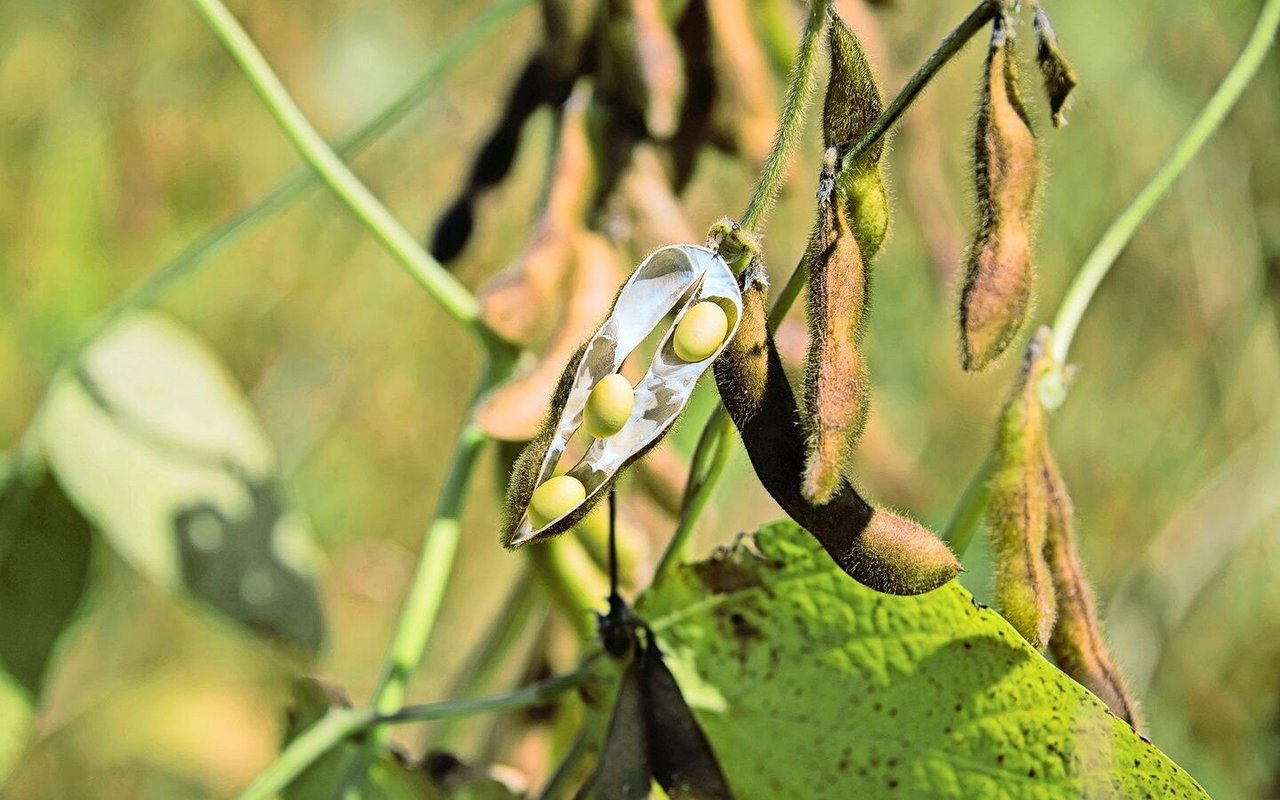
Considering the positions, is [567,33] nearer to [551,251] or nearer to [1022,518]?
[551,251]

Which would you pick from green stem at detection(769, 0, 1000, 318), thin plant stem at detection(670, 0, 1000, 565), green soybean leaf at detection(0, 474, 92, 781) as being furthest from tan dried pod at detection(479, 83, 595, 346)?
green soybean leaf at detection(0, 474, 92, 781)

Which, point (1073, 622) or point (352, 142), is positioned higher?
point (352, 142)

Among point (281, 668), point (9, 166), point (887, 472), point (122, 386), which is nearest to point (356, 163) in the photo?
point (9, 166)

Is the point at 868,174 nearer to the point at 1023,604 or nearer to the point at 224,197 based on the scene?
the point at 1023,604

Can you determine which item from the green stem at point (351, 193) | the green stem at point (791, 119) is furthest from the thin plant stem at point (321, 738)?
the green stem at point (791, 119)

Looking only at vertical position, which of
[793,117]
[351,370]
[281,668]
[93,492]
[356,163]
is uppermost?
[793,117]

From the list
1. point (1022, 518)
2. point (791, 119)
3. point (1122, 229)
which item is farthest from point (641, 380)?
point (1122, 229)

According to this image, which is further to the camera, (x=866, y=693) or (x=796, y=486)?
(x=866, y=693)
